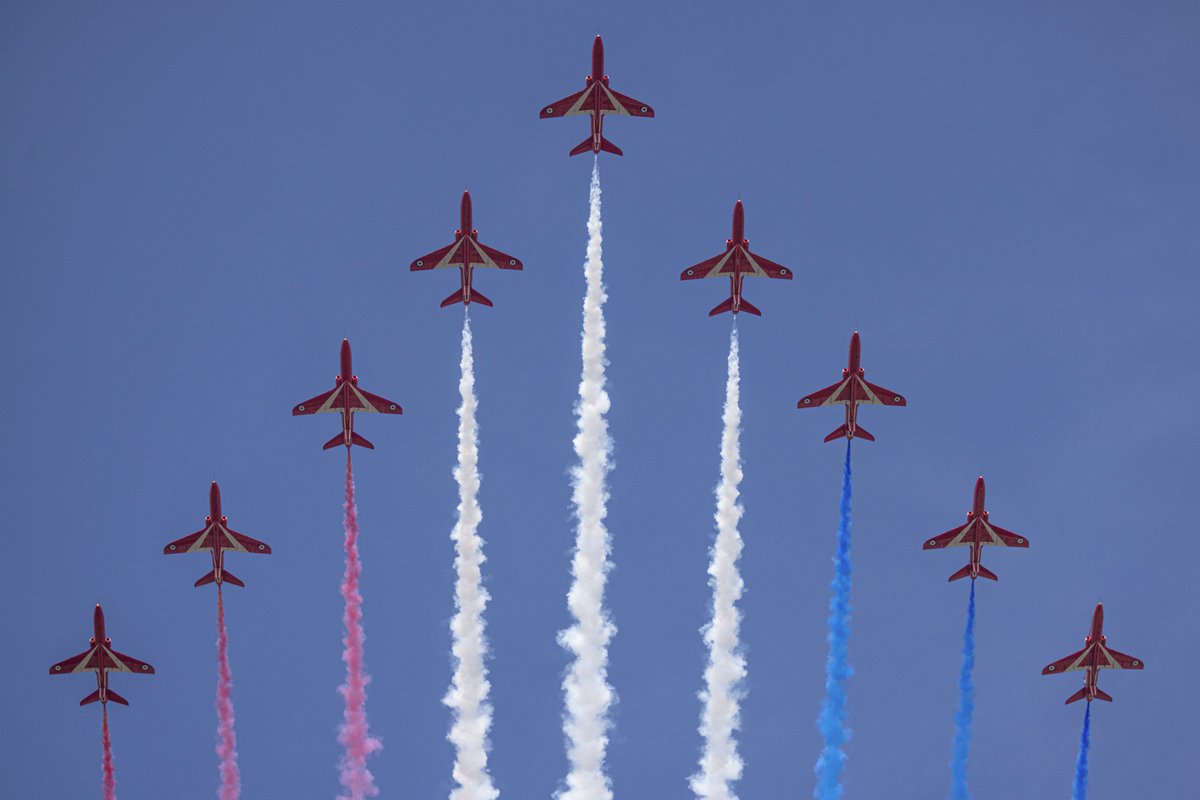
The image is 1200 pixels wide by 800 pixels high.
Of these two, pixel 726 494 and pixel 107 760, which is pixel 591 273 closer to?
pixel 726 494

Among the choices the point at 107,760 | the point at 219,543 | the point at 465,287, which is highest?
the point at 465,287

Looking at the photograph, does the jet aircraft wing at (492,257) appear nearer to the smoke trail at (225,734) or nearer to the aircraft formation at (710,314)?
the aircraft formation at (710,314)

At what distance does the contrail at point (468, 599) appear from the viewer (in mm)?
97938

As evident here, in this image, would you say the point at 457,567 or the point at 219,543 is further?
the point at 457,567

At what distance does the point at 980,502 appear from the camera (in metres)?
92.9

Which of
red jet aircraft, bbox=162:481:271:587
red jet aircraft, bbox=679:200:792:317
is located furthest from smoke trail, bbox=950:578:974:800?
red jet aircraft, bbox=162:481:271:587

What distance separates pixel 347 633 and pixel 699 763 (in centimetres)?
1438

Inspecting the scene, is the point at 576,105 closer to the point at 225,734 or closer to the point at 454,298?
the point at 454,298

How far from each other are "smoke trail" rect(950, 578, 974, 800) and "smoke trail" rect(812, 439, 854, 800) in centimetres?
428

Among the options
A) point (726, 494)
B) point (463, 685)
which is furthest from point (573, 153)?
point (463, 685)

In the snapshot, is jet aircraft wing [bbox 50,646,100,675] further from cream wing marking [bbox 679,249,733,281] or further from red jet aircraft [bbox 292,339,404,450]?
cream wing marking [bbox 679,249,733,281]

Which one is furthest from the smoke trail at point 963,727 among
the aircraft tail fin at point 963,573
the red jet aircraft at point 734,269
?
the red jet aircraft at point 734,269

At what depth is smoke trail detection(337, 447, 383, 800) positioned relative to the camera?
9562 cm

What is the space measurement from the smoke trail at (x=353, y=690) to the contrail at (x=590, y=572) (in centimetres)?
766
